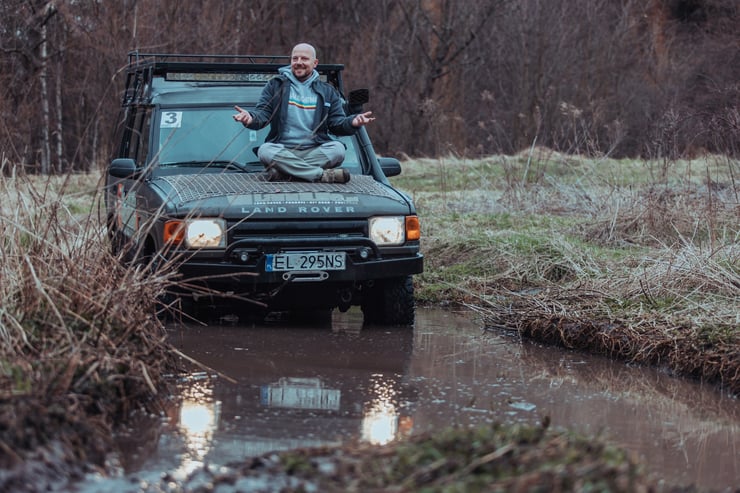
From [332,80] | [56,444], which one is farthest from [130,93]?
[56,444]

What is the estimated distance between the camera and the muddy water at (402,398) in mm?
4699

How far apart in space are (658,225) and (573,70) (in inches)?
829

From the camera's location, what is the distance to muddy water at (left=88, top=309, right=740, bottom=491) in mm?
4699

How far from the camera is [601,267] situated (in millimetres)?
9344

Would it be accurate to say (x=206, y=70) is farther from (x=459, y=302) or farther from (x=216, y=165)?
(x=459, y=302)

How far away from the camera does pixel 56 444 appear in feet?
13.3

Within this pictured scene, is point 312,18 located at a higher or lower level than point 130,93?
higher

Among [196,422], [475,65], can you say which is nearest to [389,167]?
[196,422]

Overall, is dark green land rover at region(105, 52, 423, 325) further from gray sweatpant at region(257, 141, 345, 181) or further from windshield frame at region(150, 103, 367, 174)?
gray sweatpant at region(257, 141, 345, 181)

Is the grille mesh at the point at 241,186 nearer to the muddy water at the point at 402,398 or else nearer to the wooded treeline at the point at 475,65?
the muddy water at the point at 402,398

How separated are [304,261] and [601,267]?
3032mm

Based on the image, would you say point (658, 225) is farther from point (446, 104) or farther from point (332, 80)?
point (446, 104)

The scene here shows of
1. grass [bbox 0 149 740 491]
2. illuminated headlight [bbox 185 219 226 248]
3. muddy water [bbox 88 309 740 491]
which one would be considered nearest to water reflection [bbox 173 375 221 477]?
muddy water [bbox 88 309 740 491]

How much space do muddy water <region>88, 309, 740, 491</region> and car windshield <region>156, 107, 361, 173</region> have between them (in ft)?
4.33
